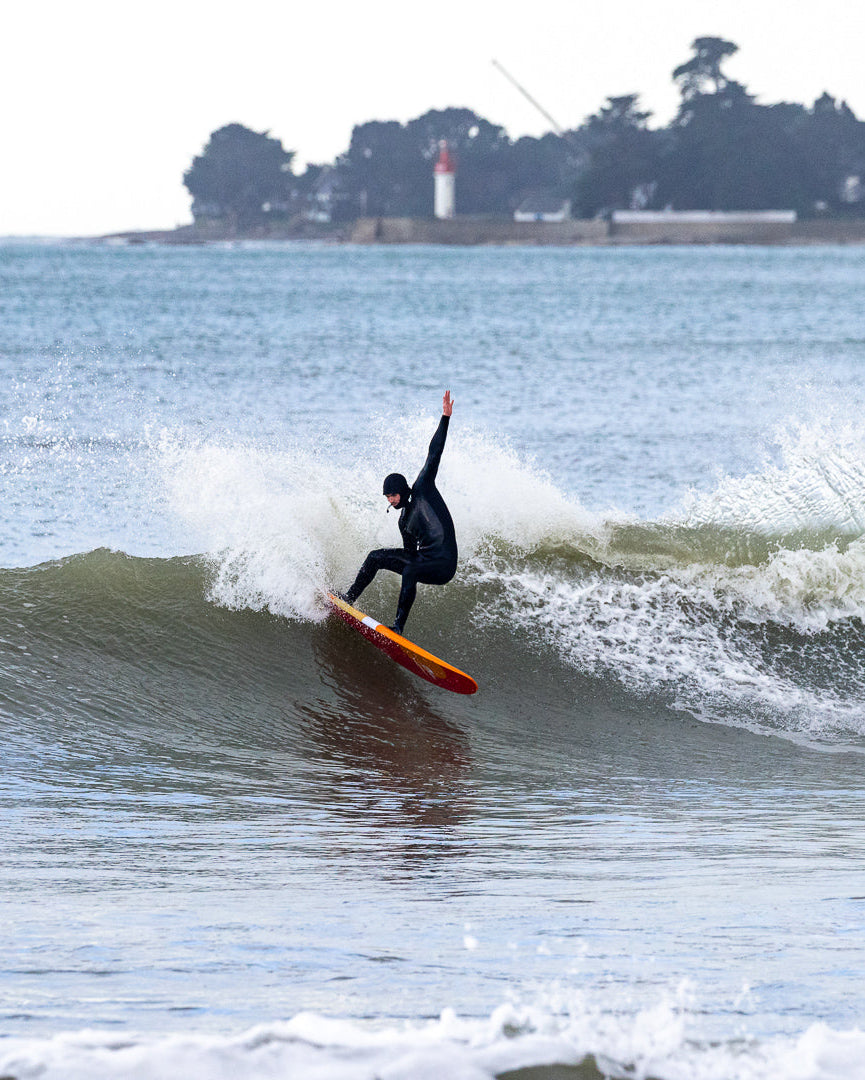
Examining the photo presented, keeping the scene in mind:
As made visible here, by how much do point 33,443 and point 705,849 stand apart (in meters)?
14.9

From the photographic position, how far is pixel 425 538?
9125 millimetres

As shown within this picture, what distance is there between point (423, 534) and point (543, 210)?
173 metres

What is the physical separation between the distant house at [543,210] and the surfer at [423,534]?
6640 inches

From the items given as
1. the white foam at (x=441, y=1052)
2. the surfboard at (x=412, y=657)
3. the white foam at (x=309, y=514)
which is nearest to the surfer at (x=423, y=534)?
the surfboard at (x=412, y=657)

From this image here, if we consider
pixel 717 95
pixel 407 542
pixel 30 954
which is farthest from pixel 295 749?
pixel 717 95

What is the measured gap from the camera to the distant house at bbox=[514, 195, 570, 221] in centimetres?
17450

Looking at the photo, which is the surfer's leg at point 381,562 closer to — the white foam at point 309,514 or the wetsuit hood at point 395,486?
the wetsuit hood at point 395,486

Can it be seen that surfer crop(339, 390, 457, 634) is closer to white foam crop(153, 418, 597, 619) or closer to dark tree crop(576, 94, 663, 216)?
white foam crop(153, 418, 597, 619)

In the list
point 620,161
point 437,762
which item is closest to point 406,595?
point 437,762

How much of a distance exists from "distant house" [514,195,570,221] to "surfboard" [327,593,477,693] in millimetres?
168327

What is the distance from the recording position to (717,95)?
161500 mm

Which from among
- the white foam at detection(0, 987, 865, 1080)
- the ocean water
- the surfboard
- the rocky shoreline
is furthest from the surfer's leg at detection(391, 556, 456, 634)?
the rocky shoreline

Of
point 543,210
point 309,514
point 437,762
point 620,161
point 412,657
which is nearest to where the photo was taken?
point 437,762

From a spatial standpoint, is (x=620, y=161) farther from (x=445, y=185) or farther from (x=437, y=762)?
(x=437, y=762)
